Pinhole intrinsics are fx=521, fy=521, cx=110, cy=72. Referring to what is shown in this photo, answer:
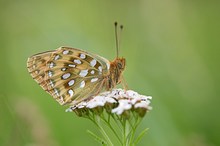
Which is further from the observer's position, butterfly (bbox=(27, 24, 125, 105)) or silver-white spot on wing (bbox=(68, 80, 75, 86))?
silver-white spot on wing (bbox=(68, 80, 75, 86))

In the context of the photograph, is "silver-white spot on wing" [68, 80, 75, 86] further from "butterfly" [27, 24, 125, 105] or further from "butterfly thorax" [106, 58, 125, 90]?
"butterfly thorax" [106, 58, 125, 90]

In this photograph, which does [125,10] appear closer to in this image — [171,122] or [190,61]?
[190,61]

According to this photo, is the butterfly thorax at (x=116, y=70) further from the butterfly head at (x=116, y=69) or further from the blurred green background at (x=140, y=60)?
the blurred green background at (x=140, y=60)

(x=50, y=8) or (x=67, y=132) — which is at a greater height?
(x=50, y=8)

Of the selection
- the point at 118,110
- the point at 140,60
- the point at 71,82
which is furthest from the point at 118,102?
the point at 140,60

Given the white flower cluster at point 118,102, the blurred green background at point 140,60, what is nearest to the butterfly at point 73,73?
the white flower cluster at point 118,102

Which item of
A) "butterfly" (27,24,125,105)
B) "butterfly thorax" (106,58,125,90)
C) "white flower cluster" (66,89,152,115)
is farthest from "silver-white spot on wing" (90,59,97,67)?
"white flower cluster" (66,89,152,115)

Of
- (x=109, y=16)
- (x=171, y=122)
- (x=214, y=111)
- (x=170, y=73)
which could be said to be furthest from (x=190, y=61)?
(x=109, y=16)
